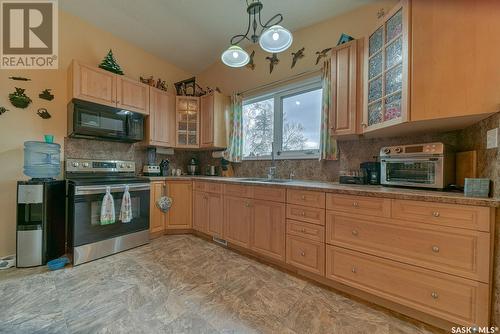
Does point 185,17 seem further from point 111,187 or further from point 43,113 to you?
point 111,187

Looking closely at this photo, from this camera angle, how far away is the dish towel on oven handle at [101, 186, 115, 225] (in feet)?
7.35

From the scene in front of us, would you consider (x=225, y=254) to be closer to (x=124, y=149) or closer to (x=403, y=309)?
(x=403, y=309)

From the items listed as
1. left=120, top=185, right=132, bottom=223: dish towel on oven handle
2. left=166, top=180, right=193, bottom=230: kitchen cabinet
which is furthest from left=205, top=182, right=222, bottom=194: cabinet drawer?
left=120, top=185, right=132, bottom=223: dish towel on oven handle

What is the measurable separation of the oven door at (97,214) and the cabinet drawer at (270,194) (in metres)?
1.58

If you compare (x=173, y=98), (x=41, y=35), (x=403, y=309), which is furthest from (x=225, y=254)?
(x=41, y=35)

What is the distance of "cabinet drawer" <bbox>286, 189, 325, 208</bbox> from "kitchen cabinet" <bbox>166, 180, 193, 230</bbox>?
5.70 ft

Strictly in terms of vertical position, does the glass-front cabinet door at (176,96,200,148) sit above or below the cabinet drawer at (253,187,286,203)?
above

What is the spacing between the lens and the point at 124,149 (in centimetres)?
310

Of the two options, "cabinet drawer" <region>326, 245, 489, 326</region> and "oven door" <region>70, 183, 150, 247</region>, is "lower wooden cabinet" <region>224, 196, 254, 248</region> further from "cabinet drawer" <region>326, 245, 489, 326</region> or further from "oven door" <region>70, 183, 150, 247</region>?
"oven door" <region>70, 183, 150, 247</region>

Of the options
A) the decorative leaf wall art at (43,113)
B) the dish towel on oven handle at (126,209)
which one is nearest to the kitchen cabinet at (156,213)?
the dish towel on oven handle at (126,209)

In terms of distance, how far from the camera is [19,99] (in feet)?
7.29

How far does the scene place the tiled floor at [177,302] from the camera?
1.33 m

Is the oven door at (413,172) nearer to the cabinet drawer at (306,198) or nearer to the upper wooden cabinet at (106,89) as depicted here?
the cabinet drawer at (306,198)

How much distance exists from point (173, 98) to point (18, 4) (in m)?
1.89
